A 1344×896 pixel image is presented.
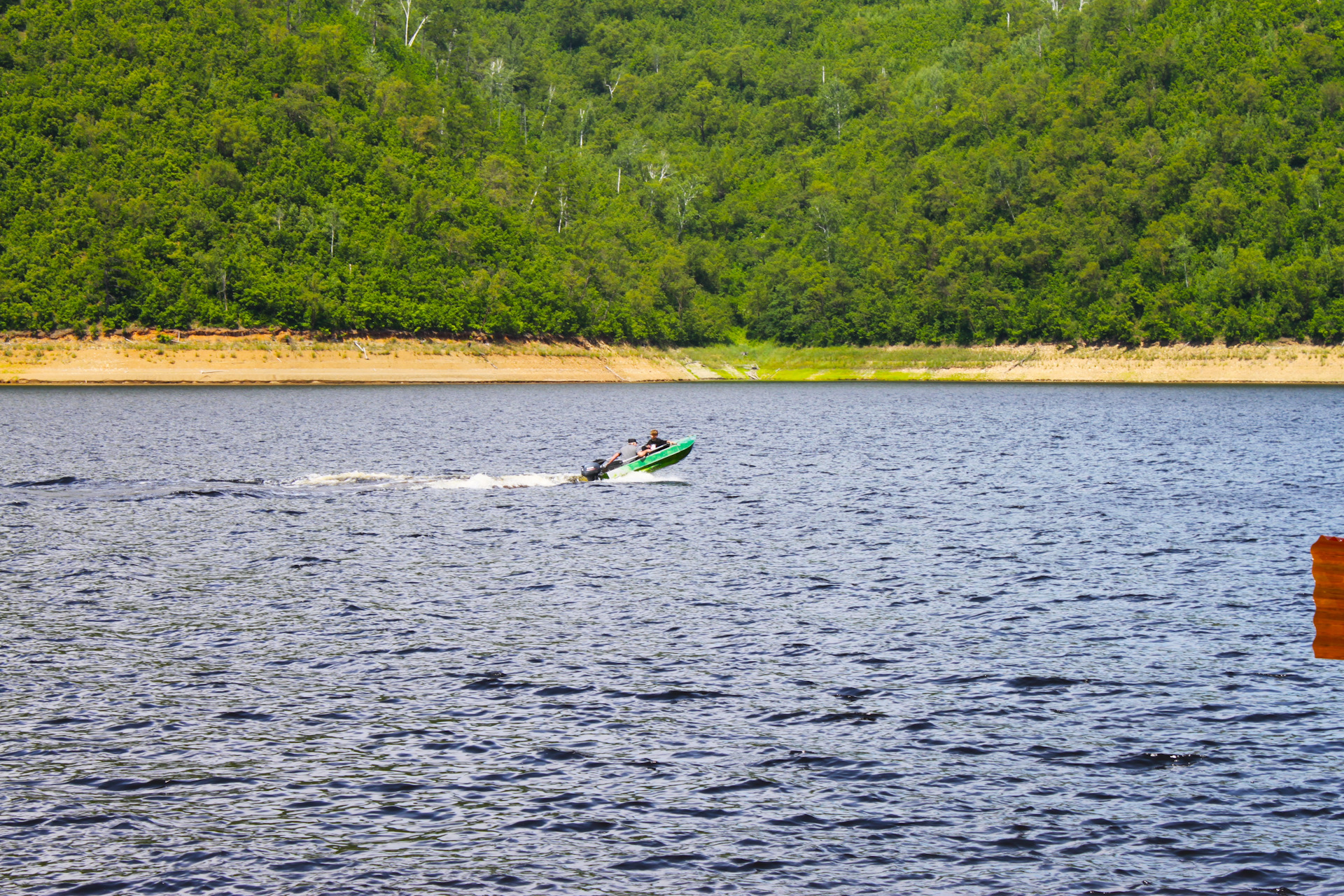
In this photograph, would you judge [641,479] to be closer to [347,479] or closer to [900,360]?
[347,479]

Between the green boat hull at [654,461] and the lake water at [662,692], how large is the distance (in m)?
4.85

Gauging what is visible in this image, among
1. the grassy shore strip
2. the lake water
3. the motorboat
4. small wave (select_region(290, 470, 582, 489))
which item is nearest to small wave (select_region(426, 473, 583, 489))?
small wave (select_region(290, 470, 582, 489))

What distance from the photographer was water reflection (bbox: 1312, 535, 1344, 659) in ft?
42.2

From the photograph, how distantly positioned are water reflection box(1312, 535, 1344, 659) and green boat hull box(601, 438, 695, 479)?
36.4 metres

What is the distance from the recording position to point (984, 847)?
13062mm

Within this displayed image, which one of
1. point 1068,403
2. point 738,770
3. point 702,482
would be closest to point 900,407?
point 1068,403

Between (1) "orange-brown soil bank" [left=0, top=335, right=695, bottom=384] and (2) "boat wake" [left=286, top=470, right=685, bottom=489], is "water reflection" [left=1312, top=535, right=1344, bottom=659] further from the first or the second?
(1) "orange-brown soil bank" [left=0, top=335, right=695, bottom=384]

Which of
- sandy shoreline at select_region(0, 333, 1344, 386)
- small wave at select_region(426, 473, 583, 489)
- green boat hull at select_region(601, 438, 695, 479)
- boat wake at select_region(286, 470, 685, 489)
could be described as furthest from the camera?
sandy shoreline at select_region(0, 333, 1344, 386)

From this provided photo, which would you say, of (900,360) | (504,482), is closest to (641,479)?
(504,482)

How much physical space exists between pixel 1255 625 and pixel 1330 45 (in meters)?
209

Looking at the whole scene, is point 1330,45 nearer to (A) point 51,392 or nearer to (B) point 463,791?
(A) point 51,392

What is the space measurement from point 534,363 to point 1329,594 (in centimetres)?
16332

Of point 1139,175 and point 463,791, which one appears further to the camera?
point 1139,175

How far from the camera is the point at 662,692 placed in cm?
1889
